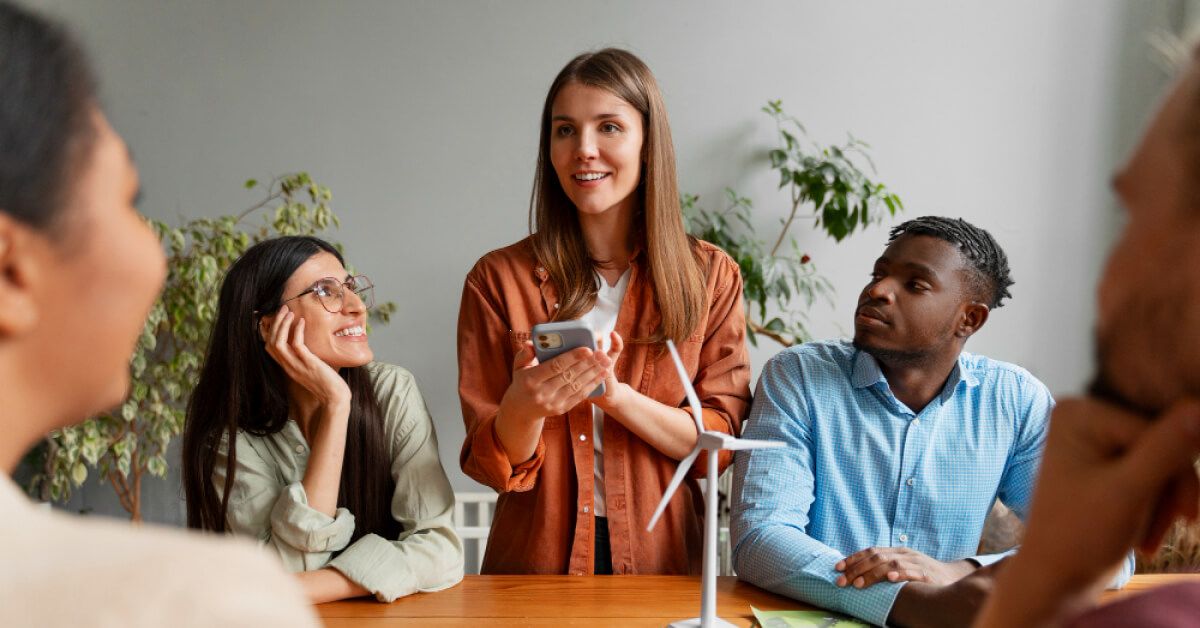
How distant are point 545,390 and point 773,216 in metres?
2.39

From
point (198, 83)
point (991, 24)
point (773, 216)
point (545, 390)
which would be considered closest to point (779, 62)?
point (773, 216)

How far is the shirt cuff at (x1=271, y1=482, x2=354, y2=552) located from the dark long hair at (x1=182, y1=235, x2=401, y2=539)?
128mm

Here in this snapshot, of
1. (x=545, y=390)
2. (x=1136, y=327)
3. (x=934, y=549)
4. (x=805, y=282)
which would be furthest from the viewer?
(x=805, y=282)

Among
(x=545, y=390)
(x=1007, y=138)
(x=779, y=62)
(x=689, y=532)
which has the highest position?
(x=779, y=62)

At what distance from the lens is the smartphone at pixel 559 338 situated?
1853 mm

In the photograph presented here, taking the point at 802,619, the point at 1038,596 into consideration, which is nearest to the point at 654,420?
the point at 802,619

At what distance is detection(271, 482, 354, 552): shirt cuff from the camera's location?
1.95m

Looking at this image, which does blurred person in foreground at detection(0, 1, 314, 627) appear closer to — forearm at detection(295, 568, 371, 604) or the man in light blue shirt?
forearm at detection(295, 568, 371, 604)

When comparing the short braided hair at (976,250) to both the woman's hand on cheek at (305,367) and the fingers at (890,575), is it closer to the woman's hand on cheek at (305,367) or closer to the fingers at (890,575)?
the fingers at (890,575)

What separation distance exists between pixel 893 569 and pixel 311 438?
1.24 meters

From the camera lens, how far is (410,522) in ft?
6.79

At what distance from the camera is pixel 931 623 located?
1.72m

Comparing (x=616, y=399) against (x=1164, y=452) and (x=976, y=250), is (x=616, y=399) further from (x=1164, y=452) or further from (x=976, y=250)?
(x=1164, y=452)

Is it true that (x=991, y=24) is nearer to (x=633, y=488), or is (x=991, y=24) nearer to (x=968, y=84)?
(x=968, y=84)
